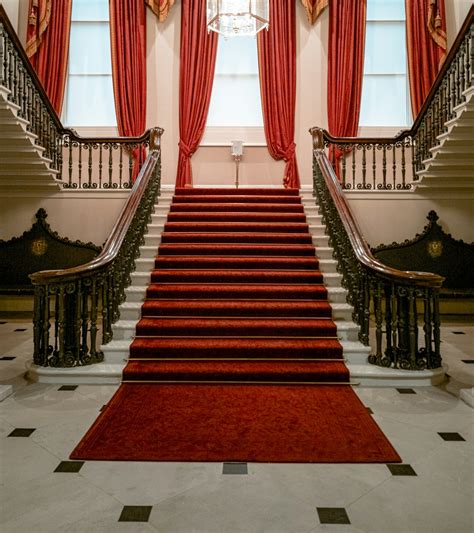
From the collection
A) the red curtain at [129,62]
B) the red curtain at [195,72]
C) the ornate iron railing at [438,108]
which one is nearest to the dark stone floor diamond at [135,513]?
the ornate iron railing at [438,108]

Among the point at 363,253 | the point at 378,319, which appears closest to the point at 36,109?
the point at 363,253

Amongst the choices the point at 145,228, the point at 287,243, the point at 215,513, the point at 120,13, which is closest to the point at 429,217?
the point at 287,243

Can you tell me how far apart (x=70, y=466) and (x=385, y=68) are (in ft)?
28.8

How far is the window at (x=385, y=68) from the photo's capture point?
8586mm

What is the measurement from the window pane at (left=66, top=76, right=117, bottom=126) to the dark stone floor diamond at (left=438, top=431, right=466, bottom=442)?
A: 26.1 ft

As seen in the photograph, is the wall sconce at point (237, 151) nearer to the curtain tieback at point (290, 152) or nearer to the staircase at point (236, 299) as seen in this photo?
the curtain tieback at point (290, 152)

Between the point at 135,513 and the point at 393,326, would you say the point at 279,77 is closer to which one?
the point at 393,326

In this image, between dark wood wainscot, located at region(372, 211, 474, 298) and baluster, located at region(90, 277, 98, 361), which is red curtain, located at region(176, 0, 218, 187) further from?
baluster, located at region(90, 277, 98, 361)

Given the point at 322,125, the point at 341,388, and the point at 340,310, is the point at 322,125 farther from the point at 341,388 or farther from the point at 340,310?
the point at 341,388

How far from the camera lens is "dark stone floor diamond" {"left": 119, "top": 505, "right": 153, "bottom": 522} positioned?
186 cm

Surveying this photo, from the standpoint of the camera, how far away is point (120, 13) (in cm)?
841

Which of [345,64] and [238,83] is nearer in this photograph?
[345,64]

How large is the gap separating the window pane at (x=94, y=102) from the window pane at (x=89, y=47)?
0.80 feet

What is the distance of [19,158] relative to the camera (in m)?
5.98
